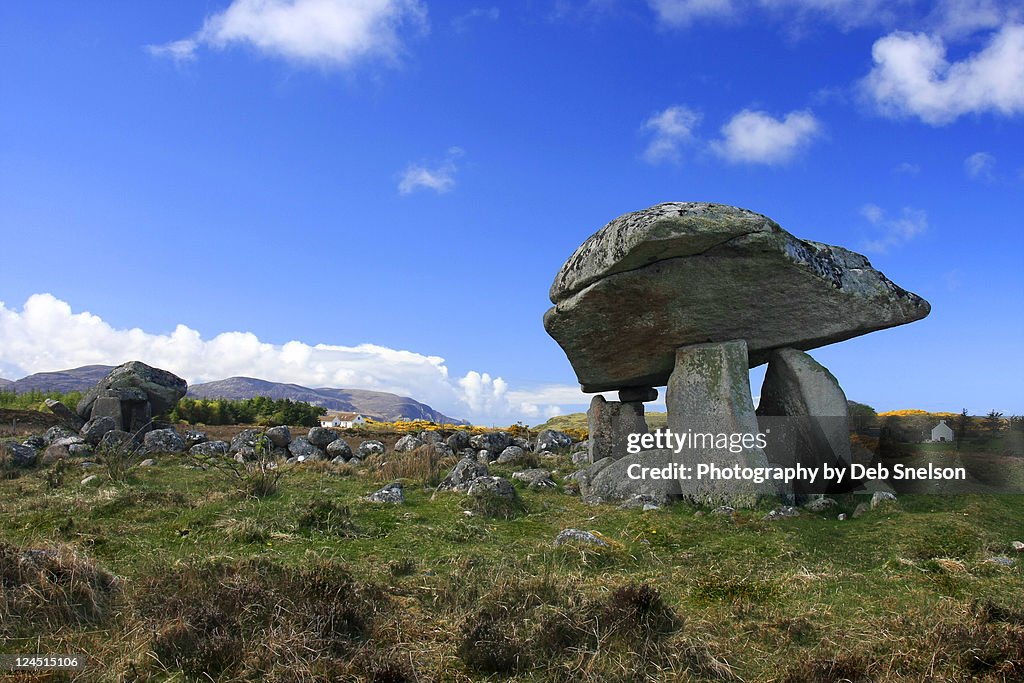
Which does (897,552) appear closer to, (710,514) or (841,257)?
(710,514)

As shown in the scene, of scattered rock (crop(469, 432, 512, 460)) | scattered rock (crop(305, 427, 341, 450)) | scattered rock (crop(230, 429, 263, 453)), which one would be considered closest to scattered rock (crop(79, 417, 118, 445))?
scattered rock (crop(230, 429, 263, 453))

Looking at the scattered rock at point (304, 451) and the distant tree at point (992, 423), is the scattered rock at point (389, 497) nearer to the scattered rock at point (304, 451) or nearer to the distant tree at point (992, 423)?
the scattered rock at point (304, 451)

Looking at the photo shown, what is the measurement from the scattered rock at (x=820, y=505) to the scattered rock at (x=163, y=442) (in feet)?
55.5

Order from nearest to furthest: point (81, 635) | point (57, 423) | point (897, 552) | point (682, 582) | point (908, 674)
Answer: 1. point (908, 674)
2. point (81, 635)
3. point (682, 582)
4. point (897, 552)
5. point (57, 423)

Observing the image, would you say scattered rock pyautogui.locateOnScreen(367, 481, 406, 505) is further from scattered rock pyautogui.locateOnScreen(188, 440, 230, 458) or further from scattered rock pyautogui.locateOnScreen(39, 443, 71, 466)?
scattered rock pyautogui.locateOnScreen(39, 443, 71, 466)

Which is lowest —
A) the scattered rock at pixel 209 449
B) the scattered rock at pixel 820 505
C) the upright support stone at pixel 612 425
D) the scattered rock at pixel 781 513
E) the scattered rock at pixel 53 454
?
the scattered rock at pixel 53 454

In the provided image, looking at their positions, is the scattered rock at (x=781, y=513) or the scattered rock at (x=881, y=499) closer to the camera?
the scattered rock at (x=781, y=513)

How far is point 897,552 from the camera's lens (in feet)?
27.8

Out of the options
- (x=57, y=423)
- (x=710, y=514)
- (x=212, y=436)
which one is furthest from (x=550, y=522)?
(x=57, y=423)

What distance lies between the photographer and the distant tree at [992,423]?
19155mm

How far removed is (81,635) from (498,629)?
9.09 feet

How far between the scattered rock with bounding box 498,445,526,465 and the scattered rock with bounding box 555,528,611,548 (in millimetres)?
11016

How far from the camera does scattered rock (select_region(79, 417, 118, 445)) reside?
67.6ft

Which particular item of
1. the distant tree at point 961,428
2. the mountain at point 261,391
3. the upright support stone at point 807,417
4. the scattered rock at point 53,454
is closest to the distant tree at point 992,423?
the distant tree at point 961,428
